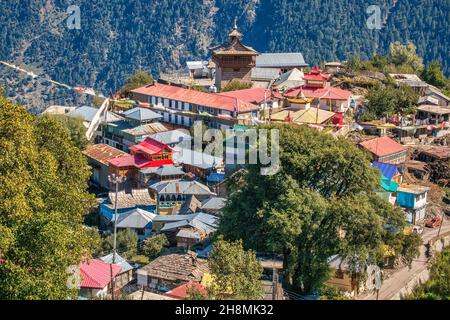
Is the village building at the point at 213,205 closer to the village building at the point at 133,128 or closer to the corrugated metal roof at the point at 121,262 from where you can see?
the corrugated metal roof at the point at 121,262

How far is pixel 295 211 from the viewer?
2928 centimetres

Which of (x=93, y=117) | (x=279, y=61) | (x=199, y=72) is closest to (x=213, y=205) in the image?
(x=93, y=117)

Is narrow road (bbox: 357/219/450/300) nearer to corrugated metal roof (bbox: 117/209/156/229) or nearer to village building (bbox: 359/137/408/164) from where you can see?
village building (bbox: 359/137/408/164)

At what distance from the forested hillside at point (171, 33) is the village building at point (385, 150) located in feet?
284

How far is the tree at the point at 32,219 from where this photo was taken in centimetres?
2133

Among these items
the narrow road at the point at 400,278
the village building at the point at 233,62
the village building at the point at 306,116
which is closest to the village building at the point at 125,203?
the village building at the point at 306,116

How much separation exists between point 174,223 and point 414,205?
44.3ft

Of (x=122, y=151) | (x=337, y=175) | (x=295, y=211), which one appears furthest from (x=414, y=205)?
(x=122, y=151)

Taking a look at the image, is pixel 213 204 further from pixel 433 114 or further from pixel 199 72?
pixel 199 72

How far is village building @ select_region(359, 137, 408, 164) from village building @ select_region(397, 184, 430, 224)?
13.8 ft

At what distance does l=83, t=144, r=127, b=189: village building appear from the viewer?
158ft

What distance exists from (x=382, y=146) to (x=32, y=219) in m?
29.1

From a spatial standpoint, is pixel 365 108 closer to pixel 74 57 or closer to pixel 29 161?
pixel 29 161

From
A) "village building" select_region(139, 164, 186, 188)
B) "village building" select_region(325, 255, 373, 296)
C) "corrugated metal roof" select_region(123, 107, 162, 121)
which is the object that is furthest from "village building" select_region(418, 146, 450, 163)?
"village building" select_region(325, 255, 373, 296)
